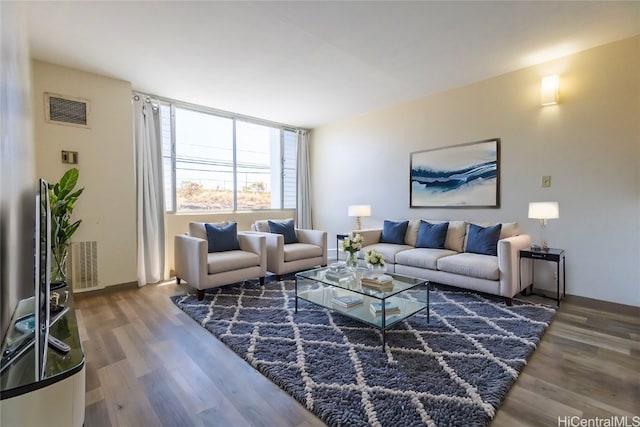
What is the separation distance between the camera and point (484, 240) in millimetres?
3504

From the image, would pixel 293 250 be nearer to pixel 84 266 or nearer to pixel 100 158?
pixel 84 266

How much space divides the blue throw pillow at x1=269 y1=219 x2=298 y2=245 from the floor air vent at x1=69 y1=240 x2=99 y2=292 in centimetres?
217

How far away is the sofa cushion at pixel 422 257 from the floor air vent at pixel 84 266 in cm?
367

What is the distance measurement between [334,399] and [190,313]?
72.3 inches

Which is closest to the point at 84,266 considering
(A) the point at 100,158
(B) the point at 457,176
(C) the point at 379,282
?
(A) the point at 100,158

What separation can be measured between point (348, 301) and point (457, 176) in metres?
2.59

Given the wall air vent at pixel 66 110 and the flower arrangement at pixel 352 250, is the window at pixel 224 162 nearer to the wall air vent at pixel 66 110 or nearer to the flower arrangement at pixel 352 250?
the wall air vent at pixel 66 110

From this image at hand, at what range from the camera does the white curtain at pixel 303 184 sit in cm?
603

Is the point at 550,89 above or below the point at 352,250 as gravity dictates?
above

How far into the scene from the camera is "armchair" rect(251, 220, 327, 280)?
13.2ft

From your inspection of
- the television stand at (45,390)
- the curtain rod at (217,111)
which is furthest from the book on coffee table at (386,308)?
the curtain rod at (217,111)

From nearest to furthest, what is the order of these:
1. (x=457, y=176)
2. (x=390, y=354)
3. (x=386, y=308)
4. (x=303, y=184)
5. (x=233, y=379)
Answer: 1. (x=233, y=379)
2. (x=390, y=354)
3. (x=386, y=308)
4. (x=457, y=176)
5. (x=303, y=184)

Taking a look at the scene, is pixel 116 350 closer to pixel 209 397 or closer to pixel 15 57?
pixel 209 397

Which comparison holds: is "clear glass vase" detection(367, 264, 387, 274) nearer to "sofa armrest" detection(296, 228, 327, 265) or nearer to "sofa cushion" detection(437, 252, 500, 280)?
"sofa cushion" detection(437, 252, 500, 280)
